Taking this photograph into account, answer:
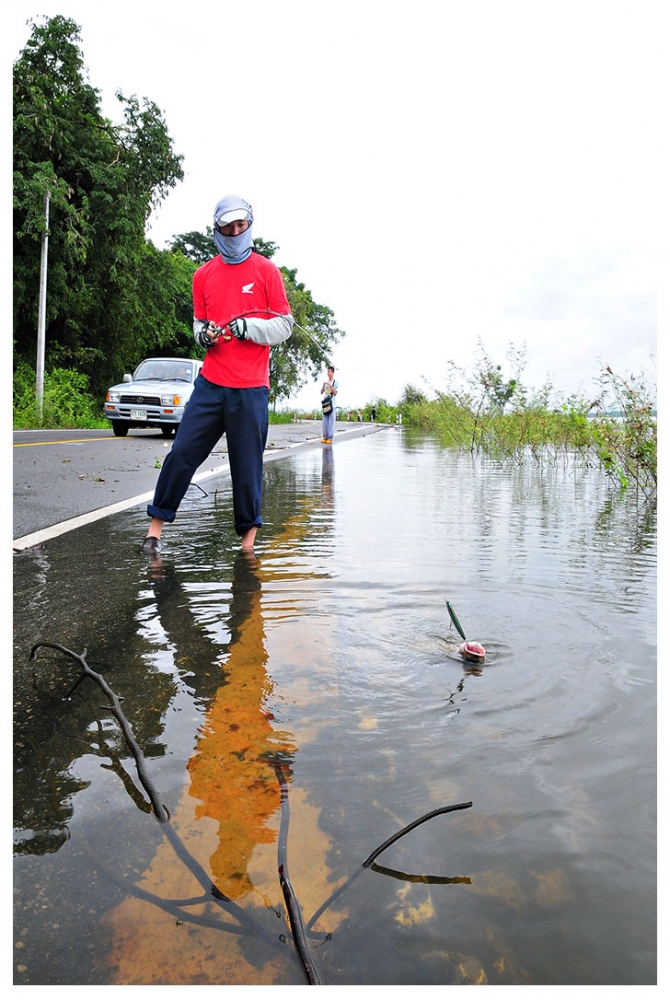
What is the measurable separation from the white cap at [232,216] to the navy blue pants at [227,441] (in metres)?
0.98

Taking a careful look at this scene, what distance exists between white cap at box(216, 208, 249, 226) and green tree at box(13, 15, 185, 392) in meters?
27.5

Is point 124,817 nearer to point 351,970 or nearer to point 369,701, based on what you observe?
point 351,970

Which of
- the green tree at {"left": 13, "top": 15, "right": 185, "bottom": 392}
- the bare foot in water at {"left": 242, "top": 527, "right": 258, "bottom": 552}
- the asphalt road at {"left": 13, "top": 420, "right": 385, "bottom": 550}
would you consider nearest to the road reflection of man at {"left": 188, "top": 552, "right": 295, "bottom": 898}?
the bare foot in water at {"left": 242, "top": 527, "right": 258, "bottom": 552}

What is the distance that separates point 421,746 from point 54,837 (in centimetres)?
98

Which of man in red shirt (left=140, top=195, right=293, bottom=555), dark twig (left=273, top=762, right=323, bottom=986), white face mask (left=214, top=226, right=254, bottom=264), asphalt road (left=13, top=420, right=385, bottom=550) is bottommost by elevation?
dark twig (left=273, top=762, right=323, bottom=986)

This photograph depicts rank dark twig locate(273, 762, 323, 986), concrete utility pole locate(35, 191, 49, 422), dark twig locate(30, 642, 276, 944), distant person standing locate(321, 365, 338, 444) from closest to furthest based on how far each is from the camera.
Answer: dark twig locate(273, 762, 323, 986)
dark twig locate(30, 642, 276, 944)
distant person standing locate(321, 365, 338, 444)
concrete utility pole locate(35, 191, 49, 422)

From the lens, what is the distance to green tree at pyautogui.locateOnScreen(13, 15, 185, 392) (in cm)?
3123

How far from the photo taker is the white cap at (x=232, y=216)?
4.93 m

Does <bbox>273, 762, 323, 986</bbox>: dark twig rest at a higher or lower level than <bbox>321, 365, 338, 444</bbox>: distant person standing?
lower

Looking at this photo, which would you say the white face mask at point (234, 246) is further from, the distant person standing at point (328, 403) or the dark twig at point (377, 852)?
the distant person standing at point (328, 403)

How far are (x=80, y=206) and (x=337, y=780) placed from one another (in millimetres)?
35574

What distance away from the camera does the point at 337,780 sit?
6.82 feet

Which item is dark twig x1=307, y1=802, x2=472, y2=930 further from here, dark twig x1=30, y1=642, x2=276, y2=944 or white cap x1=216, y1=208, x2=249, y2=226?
white cap x1=216, y1=208, x2=249, y2=226

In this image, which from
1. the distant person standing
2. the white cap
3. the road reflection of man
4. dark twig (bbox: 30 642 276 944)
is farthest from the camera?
the distant person standing
